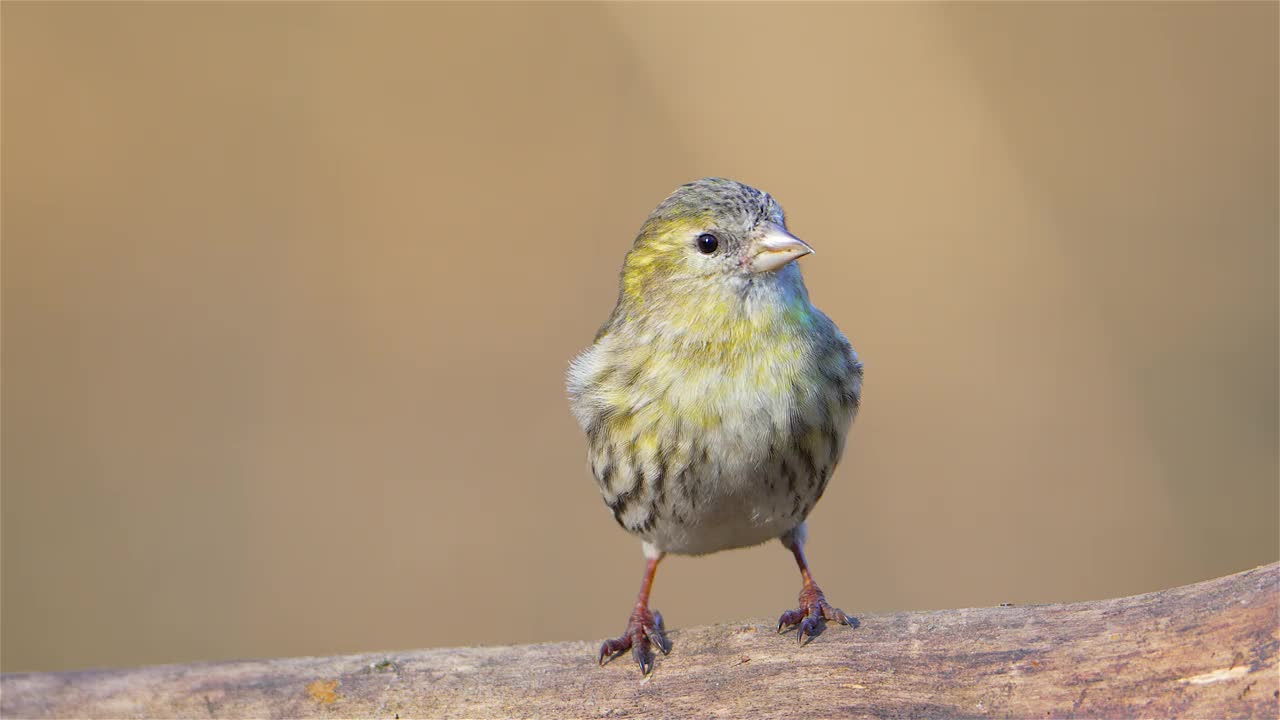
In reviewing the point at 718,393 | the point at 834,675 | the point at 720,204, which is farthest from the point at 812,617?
the point at 720,204

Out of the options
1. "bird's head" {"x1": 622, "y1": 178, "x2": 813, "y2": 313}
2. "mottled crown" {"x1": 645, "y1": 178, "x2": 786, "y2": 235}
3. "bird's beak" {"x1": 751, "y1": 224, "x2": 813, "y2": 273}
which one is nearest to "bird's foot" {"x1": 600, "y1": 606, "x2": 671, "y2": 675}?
"bird's head" {"x1": 622, "y1": 178, "x2": 813, "y2": 313}

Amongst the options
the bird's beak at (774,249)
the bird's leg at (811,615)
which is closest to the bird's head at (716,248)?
the bird's beak at (774,249)

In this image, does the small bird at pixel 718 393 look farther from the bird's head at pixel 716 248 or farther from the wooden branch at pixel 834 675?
the wooden branch at pixel 834 675

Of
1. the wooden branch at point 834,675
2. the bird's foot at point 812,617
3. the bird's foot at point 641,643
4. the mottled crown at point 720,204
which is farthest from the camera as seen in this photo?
the mottled crown at point 720,204

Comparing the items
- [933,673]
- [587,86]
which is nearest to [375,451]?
[587,86]

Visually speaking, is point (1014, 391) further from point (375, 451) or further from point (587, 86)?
point (375, 451)

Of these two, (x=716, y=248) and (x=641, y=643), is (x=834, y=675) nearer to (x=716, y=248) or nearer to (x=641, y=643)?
(x=641, y=643)

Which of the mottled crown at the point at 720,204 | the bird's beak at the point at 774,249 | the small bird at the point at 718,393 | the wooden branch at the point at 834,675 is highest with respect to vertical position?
the mottled crown at the point at 720,204
